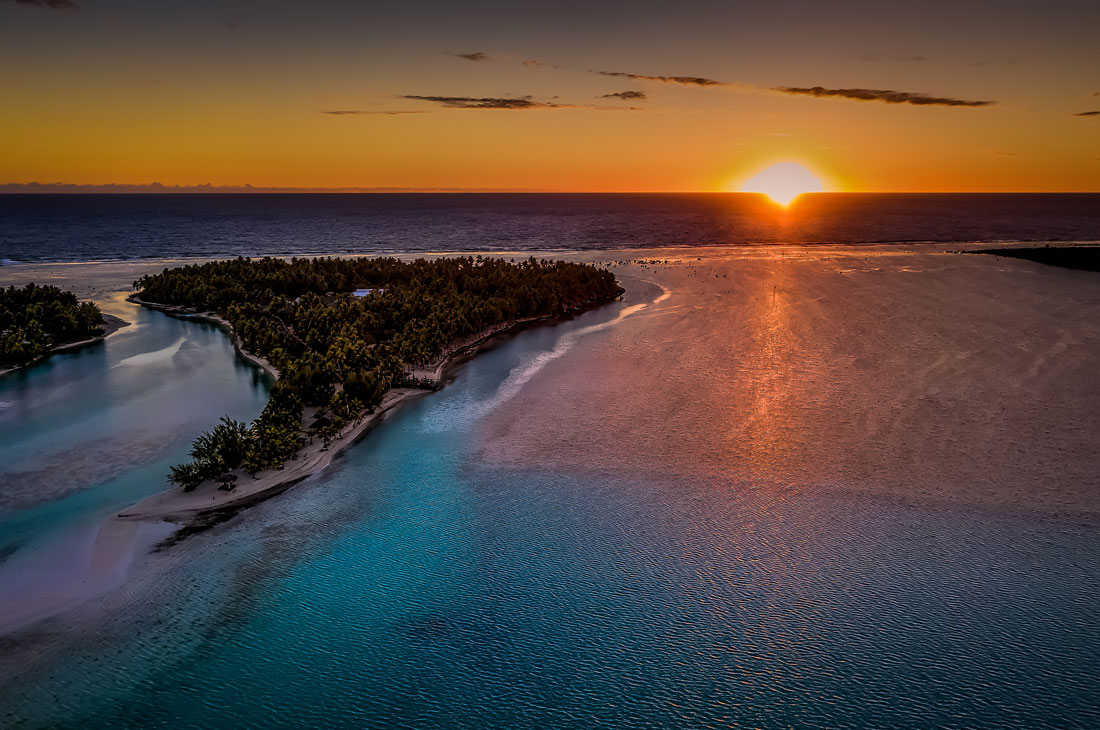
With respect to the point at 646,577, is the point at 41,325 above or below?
above

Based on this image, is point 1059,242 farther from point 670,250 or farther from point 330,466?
point 330,466

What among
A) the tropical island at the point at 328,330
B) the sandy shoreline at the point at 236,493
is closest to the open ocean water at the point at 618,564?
the sandy shoreline at the point at 236,493

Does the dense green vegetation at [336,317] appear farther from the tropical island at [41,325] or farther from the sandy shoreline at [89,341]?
the tropical island at [41,325]

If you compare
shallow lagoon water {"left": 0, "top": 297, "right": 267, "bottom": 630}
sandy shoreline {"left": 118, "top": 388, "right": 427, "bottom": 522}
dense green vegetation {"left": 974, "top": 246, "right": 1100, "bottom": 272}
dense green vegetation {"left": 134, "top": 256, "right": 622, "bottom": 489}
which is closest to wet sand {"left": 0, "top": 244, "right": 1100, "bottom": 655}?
sandy shoreline {"left": 118, "top": 388, "right": 427, "bottom": 522}

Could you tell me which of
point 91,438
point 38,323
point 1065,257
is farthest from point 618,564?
point 1065,257

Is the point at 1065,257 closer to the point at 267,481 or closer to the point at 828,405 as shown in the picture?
the point at 828,405

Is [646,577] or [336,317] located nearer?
[646,577]

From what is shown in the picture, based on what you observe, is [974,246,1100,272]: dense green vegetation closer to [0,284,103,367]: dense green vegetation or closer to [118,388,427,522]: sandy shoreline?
[118,388,427,522]: sandy shoreline
